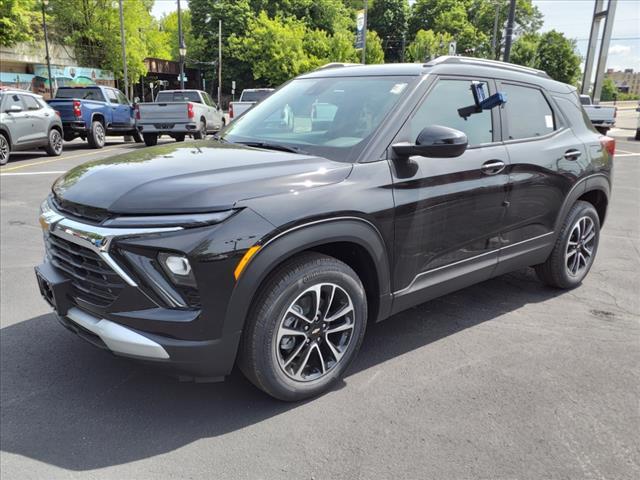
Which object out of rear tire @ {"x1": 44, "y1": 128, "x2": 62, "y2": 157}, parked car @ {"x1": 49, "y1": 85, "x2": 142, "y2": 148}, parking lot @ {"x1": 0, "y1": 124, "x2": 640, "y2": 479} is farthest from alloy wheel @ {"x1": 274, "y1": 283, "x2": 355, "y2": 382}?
parked car @ {"x1": 49, "y1": 85, "x2": 142, "y2": 148}

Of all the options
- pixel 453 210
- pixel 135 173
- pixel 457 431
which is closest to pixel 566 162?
pixel 453 210

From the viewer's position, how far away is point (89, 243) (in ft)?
7.98

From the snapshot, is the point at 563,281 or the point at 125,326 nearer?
the point at 125,326

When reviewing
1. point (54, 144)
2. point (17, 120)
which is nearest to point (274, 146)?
point (17, 120)

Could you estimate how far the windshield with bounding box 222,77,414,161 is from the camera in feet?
10.3

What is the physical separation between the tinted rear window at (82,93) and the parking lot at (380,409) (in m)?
14.8

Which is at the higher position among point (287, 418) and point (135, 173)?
point (135, 173)

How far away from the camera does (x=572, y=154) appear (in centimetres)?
423

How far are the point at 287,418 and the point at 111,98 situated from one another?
1726cm

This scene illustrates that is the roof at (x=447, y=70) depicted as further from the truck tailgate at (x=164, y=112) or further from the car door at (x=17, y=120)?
the truck tailgate at (x=164, y=112)

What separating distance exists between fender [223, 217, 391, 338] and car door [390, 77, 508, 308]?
19 cm

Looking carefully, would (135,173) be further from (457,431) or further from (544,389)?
(544,389)

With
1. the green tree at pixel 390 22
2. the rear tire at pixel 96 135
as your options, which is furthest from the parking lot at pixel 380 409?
the green tree at pixel 390 22

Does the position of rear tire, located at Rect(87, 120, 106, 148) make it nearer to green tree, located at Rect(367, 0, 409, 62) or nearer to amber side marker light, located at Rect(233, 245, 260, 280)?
amber side marker light, located at Rect(233, 245, 260, 280)
